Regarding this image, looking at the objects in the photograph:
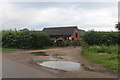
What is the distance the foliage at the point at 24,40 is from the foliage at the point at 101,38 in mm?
7711

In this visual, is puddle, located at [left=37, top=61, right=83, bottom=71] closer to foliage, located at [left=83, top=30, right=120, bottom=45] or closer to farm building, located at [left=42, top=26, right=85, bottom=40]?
foliage, located at [left=83, top=30, right=120, bottom=45]

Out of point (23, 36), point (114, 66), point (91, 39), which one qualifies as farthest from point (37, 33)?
point (114, 66)

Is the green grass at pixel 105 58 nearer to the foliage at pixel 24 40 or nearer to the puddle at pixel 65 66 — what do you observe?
the puddle at pixel 65 66

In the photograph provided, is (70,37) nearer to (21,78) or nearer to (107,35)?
(107,35)

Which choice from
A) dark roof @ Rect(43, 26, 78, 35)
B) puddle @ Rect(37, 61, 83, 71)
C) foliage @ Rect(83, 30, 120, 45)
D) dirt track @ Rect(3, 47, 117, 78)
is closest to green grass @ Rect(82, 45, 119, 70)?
dirt track @ Rect(3, 47, 117, 78)

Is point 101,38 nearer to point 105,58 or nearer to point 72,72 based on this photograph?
point 105,58

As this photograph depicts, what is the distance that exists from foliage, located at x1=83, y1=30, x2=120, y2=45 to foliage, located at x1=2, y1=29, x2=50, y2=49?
25.3ft

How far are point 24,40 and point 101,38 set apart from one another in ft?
40.8

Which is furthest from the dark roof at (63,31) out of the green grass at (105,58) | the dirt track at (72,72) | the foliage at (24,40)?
the dirt track at (72,72)

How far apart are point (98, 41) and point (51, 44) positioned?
8.83m

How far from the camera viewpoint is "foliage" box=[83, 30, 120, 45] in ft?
66.2

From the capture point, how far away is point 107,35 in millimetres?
20547

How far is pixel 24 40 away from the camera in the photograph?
63.6 ft

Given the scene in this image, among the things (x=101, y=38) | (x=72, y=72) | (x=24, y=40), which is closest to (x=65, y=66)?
(x=72, y=72)
